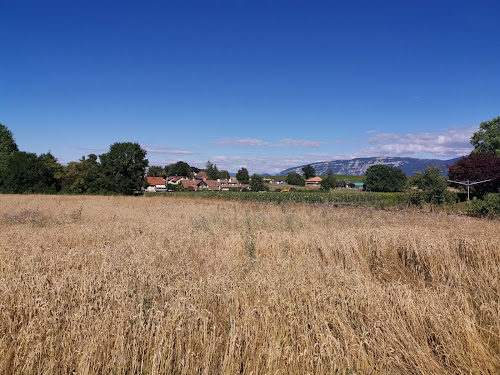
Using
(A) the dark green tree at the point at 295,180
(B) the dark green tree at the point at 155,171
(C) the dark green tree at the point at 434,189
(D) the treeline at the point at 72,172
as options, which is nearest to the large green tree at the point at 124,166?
(D) the treeline at the point at 72,172

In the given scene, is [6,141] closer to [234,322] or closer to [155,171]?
[234,322]

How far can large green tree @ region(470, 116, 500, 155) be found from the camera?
50156mm

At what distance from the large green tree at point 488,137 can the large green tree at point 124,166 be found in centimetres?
6432

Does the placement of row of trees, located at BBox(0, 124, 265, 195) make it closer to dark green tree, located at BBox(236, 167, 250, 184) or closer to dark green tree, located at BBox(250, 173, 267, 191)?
dark green tree, located at BBox(250, 173, 267, 191)

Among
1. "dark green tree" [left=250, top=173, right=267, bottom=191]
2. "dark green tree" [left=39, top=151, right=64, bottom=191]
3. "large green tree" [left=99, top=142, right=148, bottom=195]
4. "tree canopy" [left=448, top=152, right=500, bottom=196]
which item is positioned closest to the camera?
"tree canopy" [left=448, top=152, right=500, bottom=196]

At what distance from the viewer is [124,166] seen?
57406mm

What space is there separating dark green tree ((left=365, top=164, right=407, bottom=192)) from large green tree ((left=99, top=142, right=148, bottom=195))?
9883 cm

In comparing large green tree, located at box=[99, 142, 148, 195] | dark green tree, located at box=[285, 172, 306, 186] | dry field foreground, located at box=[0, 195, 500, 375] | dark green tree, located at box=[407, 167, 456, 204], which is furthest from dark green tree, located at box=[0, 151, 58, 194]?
dark green tree, located at box=[285, 172, 306, 186]

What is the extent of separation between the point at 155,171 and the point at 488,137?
137683 mm

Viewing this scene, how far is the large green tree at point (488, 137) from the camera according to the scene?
50156 mm

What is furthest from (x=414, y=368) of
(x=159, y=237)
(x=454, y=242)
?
(x=159, y=237)

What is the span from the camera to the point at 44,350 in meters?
2.79

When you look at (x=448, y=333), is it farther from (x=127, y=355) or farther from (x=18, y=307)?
(x=18, y=307)

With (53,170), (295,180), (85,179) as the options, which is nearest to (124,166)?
(85,179)
